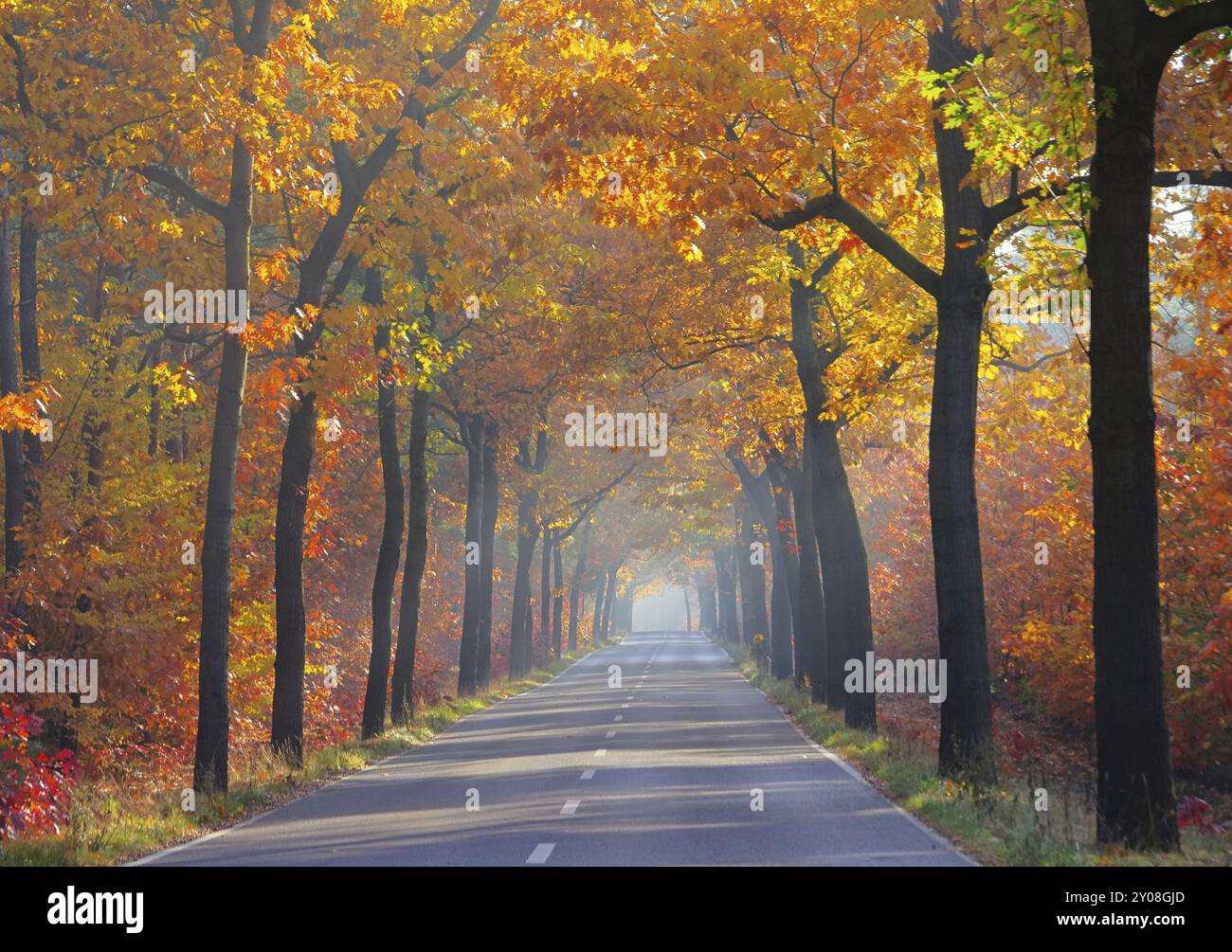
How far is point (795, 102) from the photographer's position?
17656 millimetres

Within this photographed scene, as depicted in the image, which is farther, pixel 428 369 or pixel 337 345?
pixel 428 369

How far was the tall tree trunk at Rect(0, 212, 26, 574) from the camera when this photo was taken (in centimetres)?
2311

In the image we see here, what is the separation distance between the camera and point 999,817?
14.9 metres

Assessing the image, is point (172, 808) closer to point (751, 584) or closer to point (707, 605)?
point (751, 584)

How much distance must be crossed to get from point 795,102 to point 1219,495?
9080mm

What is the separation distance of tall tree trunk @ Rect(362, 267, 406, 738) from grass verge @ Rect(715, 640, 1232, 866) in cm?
922

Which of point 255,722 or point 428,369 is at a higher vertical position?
point 428,369


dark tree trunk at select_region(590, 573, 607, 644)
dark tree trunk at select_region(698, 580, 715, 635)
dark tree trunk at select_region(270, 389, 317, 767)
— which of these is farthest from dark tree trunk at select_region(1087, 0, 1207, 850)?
dark tree trunk at select_region(698, 580, 715, 635)

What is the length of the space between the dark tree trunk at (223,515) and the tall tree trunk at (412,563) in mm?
11825

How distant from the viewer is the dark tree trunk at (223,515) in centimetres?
1877

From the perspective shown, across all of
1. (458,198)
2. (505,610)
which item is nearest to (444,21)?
(458,198)

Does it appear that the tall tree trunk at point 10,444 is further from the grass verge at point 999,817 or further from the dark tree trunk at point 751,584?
the dark tree trunk at point 751,584

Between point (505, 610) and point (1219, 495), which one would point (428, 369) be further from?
point (505, 610)

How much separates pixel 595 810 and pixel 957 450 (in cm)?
662
